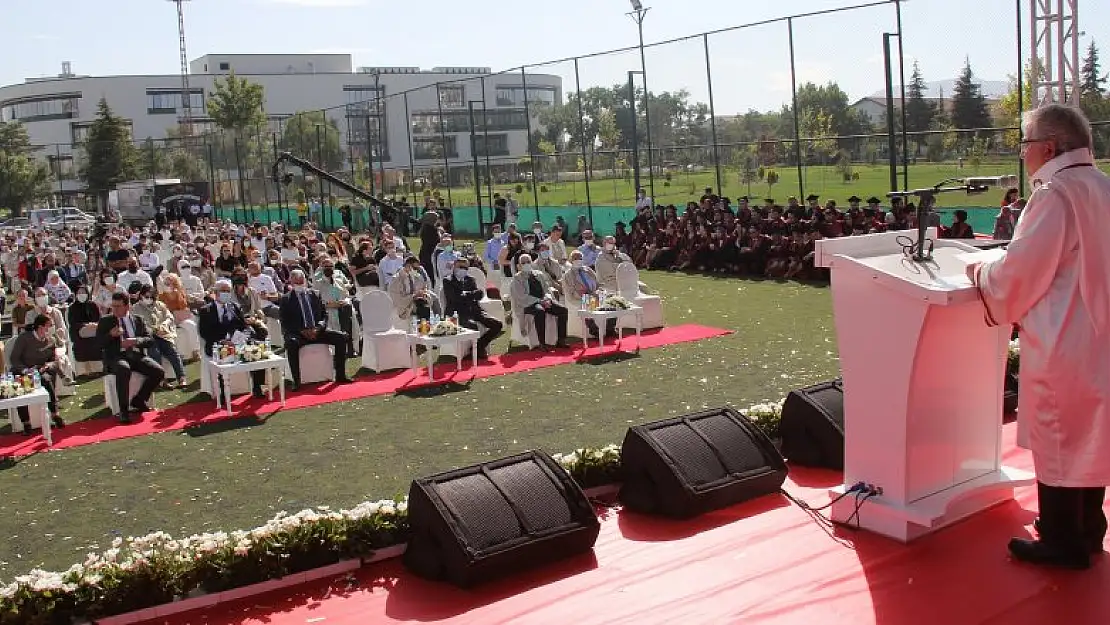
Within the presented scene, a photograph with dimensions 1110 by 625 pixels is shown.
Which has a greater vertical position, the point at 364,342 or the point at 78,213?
the point at 78,213

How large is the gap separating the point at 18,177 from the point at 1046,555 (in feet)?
215

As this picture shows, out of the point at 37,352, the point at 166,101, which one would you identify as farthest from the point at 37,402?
the point at 166,101

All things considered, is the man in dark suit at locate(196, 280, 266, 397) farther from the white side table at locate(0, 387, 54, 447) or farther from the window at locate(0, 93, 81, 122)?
the window at locate(0, 93, 81, 122)

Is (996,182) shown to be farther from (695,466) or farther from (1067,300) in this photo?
(695,466)

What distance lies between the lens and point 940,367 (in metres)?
4.84

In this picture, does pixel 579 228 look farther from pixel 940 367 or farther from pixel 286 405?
pixel 940 367

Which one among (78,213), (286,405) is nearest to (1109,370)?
(286,405)

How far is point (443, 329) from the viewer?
39.3 ft

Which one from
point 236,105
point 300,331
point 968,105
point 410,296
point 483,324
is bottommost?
point 483,324

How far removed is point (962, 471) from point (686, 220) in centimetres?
1806

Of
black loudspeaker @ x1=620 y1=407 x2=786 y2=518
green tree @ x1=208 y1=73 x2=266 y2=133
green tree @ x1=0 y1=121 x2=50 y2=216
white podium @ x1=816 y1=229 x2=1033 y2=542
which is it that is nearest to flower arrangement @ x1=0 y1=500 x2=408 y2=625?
black loudspeaker @ x1=620 y1=407 x2=786 y2=518

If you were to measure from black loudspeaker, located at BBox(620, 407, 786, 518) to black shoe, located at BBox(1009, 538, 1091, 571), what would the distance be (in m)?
1.48

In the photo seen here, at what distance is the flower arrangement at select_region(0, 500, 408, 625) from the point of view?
4797 millimetres

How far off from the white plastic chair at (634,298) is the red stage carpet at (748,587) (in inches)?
355
